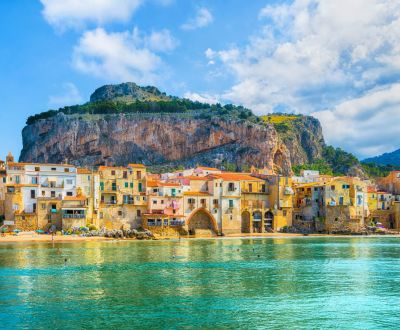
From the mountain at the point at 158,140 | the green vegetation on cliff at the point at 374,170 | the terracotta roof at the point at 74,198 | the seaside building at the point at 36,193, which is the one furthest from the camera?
the green vegetation on cliff at the point at 374,170

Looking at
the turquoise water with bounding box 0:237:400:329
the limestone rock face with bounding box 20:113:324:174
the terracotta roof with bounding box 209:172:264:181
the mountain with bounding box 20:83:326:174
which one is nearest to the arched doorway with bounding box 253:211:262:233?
the terracotta roof with bounding box 209:172:264:181

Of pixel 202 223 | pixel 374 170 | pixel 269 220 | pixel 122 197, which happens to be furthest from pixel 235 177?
pixel 374 170

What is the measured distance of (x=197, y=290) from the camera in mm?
34094

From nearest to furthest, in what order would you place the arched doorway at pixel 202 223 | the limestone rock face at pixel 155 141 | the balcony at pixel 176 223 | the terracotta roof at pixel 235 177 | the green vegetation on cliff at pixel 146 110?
the balcony at pixel 176 223 < the arched doorway at pixel 202 223 < the terracotta roof at pixel 235 177 < the limestone rock face at pixel 155 141 < the green vegetation on cliff at pixel 146 110

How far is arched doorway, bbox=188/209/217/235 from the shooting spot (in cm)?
8706

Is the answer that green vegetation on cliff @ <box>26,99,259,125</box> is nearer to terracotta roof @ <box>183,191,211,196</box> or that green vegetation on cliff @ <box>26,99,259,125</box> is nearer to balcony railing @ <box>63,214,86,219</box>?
terracotta roof @ <box>183,191,211,196</box>

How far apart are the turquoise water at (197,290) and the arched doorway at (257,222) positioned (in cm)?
3543

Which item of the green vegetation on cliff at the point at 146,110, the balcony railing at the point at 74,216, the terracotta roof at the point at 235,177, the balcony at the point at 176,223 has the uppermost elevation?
the green vegetation on cliff at the point at 146,110

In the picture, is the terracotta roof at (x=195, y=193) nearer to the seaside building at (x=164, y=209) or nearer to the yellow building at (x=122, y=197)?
the seaside building at (x=164, y=209)

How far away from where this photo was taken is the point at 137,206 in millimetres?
84062

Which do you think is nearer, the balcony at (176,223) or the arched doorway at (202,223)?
the balcony at (176,223)

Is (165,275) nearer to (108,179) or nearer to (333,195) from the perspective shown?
(108,179)

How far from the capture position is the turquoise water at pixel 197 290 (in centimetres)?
2644

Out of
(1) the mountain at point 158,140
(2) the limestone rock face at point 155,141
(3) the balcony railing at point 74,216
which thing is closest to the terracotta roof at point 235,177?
(3) the balcony railing at point 74,216
